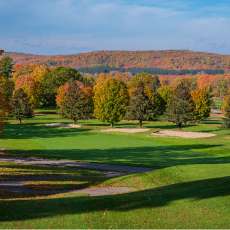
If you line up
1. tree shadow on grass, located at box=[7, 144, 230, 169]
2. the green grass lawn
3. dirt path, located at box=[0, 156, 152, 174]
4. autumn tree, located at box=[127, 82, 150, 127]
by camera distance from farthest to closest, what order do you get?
autumn tree, located at box=[127, 82, 150, 127] < tree shadow on grass, located at box=[7, 144, 230, 169] < dirt path, located at box=[0, 156, 152, 174] < the green grass lawn

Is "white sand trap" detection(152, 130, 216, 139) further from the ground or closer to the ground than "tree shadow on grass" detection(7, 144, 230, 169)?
closer to the ground

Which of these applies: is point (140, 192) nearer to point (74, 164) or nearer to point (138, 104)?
point (74, 164)

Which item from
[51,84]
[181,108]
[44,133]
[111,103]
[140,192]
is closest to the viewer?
[140,192]

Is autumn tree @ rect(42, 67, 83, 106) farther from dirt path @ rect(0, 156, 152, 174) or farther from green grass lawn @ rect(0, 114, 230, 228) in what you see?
dirt path @ rect(0, 156, 152, 174)

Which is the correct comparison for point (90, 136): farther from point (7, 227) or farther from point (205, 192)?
point (7, 227)

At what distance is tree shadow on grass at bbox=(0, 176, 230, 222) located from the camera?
1962 cm

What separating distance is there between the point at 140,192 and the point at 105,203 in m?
4.13

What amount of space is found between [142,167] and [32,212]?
80.4ft

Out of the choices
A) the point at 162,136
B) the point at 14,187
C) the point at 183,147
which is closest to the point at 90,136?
the point at 162,136

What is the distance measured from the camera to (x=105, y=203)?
21.3m

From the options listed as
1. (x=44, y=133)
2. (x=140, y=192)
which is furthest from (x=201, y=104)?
(x=140, y=192)

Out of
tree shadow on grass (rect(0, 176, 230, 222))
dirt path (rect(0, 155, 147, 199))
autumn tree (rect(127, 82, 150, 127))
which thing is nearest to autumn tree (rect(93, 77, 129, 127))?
autumn tree (rect(127, 82, 150, 127))

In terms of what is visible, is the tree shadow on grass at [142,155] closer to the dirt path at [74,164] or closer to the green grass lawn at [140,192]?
the green grass lawn at [140,192]

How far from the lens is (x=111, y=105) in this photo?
309 feet
